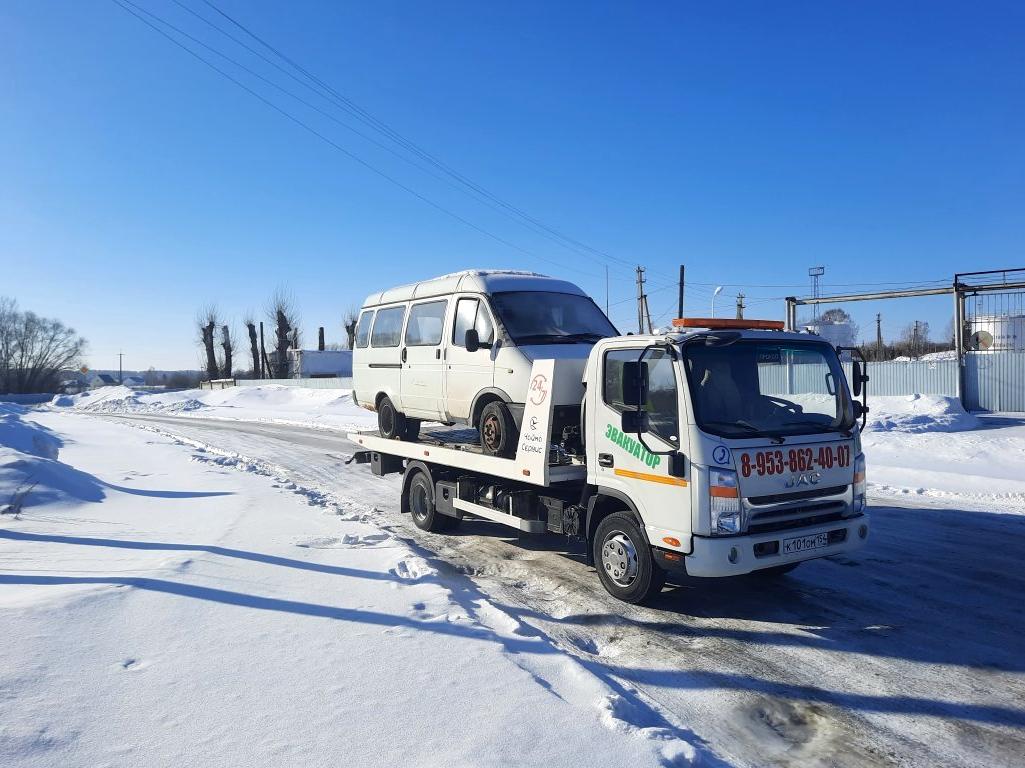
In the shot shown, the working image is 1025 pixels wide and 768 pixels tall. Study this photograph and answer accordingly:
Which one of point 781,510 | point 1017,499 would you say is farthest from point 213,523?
point 1017,499

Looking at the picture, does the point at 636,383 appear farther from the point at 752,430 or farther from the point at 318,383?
the point at 318,383

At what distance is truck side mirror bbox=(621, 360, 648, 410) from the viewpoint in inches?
221

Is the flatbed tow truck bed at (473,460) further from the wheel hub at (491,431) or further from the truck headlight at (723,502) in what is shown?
the truck headlight at (723,502)

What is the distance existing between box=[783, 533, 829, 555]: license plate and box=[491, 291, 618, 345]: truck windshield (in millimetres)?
3213

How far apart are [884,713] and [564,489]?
3.31 m

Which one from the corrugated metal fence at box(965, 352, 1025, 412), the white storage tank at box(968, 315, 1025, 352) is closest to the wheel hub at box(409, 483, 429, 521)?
the corrugated metal fence at box(965, 352, 1025, 412)

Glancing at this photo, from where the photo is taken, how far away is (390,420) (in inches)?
407

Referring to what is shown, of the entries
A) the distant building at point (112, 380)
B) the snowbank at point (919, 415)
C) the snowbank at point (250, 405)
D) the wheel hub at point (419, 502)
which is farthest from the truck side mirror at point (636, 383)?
the distant building at point (112, 380)

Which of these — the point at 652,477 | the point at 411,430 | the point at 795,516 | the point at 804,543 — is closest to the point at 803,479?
the point at 795,516

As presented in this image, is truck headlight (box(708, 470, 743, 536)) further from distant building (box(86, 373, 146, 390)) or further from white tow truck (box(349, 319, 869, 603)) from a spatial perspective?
distant building (box(86, 373, 146, 390))

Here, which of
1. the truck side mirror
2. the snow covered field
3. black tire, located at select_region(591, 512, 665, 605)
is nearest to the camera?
the snow covered field

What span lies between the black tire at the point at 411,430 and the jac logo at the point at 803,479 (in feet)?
19.1

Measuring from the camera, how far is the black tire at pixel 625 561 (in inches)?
232

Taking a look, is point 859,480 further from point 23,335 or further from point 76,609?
point 23,335
